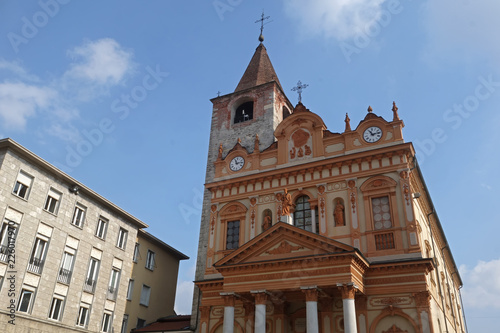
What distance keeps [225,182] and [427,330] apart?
14114mm

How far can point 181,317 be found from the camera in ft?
95.3

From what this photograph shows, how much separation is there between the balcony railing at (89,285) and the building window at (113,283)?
146 cm

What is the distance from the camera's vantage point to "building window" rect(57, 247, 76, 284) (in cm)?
2405

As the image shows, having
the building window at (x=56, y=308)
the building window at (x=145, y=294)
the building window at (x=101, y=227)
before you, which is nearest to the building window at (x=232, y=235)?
the building window at (x=101, y=227)

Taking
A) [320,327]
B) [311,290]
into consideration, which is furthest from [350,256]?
[320,327]

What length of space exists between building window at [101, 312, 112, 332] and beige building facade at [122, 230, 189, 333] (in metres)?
1.67

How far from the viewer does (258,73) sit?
34.9m

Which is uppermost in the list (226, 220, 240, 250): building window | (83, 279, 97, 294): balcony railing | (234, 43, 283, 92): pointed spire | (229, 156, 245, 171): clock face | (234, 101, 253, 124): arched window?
(234, 43, 283, 92): pointed spire

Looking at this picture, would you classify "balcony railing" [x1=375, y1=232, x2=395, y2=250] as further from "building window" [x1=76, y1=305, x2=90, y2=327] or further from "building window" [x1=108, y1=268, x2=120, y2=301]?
"building window" [x1=76, y1=305, x2=90, y2=327]

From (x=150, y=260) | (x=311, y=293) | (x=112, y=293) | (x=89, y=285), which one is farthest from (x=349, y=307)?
(x=150, y=260)

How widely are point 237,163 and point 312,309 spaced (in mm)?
12025

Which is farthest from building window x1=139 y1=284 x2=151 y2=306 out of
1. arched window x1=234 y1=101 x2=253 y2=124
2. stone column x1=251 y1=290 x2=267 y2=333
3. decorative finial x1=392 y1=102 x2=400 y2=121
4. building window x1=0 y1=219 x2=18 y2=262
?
decorative finial x1=392 y1=102 x2=400 y2=121

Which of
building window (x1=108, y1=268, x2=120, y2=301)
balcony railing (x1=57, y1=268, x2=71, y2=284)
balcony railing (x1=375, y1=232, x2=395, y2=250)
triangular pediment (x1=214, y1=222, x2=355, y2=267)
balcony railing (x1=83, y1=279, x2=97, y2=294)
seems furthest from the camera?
building window (x1=108, y1=268, x2=120, y2=301)

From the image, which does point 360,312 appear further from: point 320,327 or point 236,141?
point 236,141
